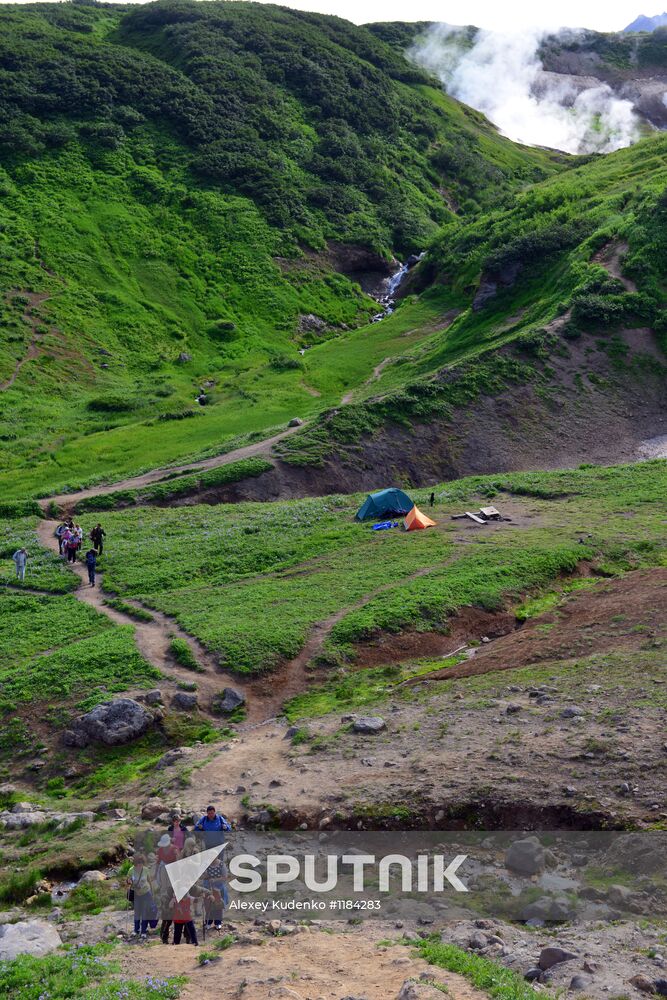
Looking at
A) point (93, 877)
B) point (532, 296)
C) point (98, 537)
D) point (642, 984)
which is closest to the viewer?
point (642, 984)

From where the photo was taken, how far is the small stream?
110 m

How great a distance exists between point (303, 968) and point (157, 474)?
150 ft

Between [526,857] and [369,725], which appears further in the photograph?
[369,725]

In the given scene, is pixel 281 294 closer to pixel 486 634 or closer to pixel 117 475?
pixel 117 475

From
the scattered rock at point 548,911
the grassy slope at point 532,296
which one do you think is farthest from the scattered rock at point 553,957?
the grassy slope at point 532,296

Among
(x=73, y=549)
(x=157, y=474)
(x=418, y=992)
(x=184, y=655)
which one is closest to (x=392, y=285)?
(x=157, y=474)

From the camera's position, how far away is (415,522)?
43.4 meters

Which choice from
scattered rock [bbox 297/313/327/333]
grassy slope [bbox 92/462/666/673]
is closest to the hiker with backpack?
grassy slope [bbox 92/462/666/673]

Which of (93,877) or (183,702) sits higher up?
(183,702)

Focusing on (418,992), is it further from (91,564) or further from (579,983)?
(91,564)

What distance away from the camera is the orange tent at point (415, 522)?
43375 millimetres

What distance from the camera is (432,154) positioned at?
485 feet

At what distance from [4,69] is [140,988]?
129 m

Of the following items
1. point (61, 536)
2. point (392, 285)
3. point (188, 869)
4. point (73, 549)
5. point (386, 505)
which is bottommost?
point (73, 549)
